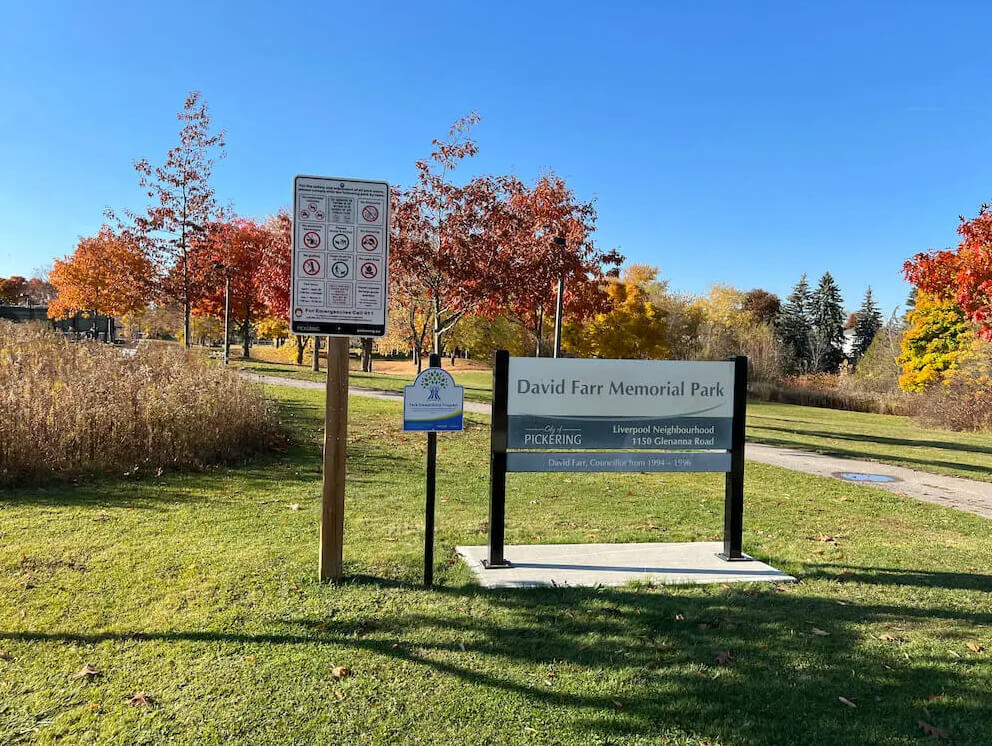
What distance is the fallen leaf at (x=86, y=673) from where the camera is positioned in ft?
10.8

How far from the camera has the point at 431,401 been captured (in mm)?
4621

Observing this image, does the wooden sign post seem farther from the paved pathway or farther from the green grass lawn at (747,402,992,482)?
the green grass lawn at (747,402,992,482)

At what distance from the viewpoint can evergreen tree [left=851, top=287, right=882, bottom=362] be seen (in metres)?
76.9

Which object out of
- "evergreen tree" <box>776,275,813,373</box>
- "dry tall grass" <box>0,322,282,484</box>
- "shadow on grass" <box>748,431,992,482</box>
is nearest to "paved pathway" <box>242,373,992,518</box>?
"shadow on grass" <box>748,431,992,482</box>

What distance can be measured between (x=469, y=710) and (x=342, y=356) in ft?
7.82

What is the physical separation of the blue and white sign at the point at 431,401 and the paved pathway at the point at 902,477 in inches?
281

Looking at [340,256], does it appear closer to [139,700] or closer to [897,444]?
[139,700]

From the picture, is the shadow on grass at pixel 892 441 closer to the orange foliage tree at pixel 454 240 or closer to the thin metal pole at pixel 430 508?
the orange foliage tree at pixel 454 240

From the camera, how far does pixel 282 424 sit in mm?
12000

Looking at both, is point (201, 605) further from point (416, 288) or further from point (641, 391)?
point (416, 288)

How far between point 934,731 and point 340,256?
4.04 m

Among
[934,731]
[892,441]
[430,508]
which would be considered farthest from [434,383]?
[892,441]

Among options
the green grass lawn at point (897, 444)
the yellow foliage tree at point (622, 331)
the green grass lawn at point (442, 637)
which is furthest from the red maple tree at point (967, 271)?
the yellow foliage tree at point (622, 331)

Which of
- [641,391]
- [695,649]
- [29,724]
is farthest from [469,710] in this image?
[641,391]
